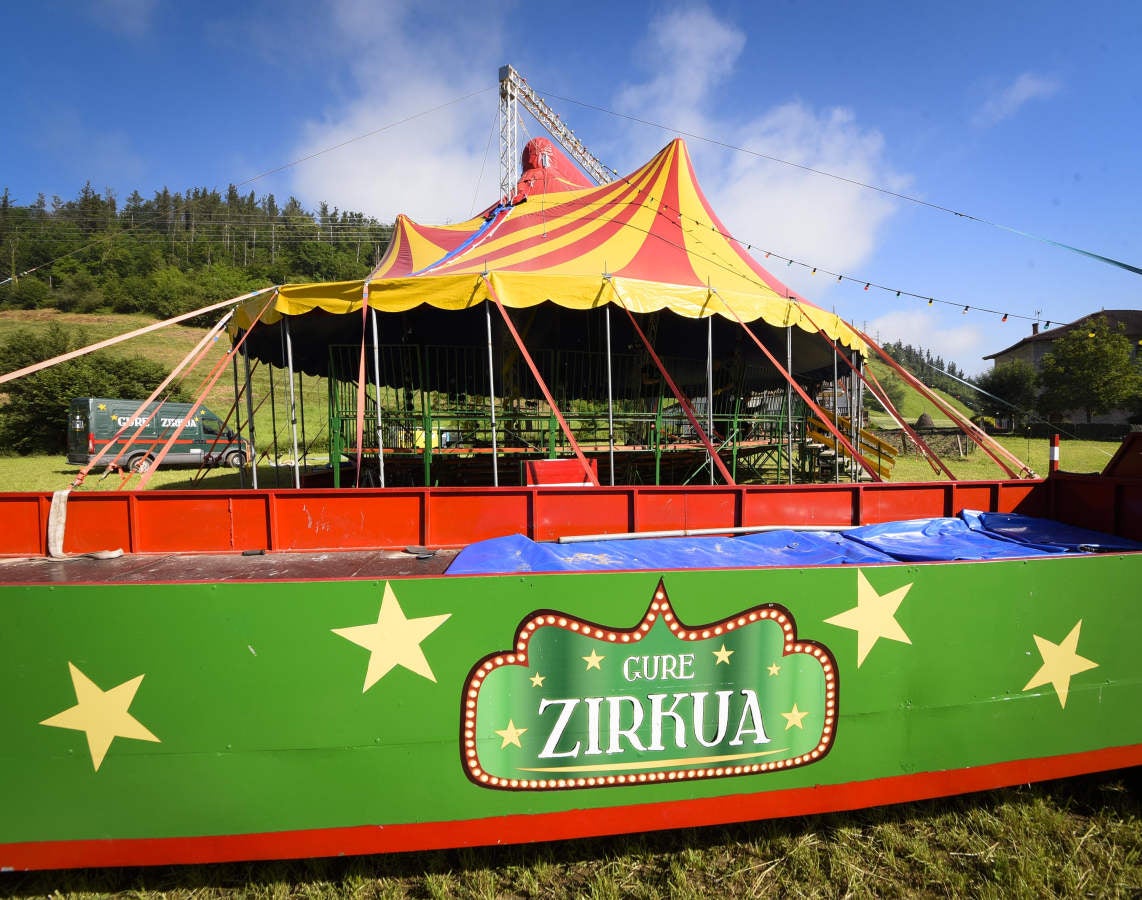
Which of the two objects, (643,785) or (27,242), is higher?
(27,242)

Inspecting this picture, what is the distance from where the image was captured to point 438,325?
11727 mm

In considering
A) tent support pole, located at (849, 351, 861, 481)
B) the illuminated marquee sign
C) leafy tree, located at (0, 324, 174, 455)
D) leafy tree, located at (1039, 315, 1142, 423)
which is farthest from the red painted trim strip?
leafy tree, located at (1039, 315, 1142, 423)

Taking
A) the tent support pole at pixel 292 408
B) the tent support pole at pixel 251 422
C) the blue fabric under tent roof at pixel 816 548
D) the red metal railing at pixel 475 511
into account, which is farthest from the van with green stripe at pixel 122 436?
the blue fabric under tent roof at pixel 816 548

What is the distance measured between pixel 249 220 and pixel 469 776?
119726 millimetres

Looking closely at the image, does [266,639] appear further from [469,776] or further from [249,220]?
[249,220]

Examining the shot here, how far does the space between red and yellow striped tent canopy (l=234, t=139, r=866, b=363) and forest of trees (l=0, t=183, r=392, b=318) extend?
152 ft

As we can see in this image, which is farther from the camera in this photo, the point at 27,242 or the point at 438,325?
the point at 27,242

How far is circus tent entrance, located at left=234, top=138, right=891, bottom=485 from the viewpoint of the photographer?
23.1 feet

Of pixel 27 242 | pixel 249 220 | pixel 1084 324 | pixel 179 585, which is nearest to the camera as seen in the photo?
pixel 179 585

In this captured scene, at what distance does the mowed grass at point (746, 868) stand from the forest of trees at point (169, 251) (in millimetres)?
54232

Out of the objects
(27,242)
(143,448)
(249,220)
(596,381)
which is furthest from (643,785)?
(249,220)

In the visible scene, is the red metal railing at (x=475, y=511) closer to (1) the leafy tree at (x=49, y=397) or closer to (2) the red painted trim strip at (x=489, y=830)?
(2) the red painted trim strip at (x=489, y=830)

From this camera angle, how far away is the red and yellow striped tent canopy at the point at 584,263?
22.9 feet

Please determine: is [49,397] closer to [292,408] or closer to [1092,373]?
[292,408]
